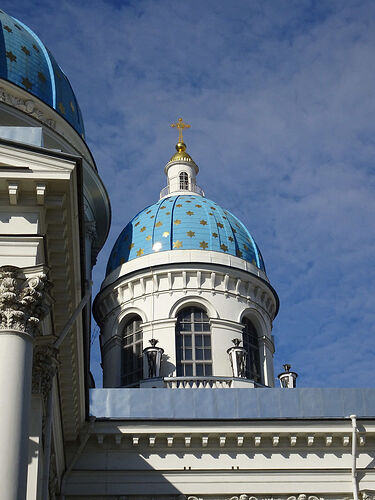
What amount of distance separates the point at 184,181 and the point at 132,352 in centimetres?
991

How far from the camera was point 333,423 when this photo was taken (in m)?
23.5

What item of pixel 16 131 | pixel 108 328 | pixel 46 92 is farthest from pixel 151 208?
pixel 16 131

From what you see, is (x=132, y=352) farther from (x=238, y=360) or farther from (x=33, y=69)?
(x=33, y=69)

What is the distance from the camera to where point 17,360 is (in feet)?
40.6

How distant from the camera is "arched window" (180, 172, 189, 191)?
38.9 meters

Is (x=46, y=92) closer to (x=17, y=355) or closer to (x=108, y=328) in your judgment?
(x=108, y=328)

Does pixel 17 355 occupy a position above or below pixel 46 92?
below

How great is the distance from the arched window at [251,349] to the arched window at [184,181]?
26.6 feet

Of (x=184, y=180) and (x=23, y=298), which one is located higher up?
(x=184, y=180)

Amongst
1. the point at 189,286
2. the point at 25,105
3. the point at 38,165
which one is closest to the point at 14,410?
the point at 38,165

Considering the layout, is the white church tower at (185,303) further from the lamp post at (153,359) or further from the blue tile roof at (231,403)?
the blue tile roof at (231,403)

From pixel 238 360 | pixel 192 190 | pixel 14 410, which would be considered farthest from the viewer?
pixel 192 190

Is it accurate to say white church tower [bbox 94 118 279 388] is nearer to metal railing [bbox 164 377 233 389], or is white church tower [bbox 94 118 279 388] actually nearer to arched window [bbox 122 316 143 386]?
arched window [bbox 122 316 143 386]

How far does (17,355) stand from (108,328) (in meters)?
21.4
